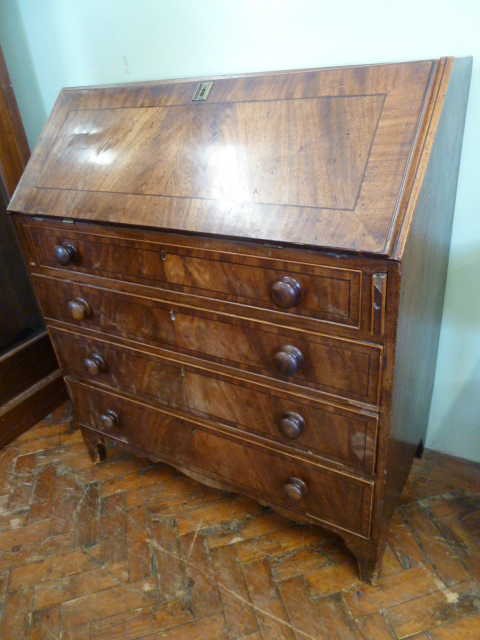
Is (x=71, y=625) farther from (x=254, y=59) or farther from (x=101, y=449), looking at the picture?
(x=254, y=59)

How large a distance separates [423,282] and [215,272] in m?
0.50

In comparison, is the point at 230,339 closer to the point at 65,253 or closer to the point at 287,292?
the point at 287,292

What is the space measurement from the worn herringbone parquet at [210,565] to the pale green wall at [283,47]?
372mm

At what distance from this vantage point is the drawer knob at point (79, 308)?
55.4 inches

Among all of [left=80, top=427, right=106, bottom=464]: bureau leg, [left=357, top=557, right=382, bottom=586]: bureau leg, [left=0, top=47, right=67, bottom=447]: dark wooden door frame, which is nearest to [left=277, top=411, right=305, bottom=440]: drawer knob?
[left=357, top=557, right=382, bottom=586]: bureau leg

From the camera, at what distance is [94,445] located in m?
1.82

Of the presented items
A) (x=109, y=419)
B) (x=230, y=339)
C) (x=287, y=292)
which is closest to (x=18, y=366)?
(x=109, y=419)

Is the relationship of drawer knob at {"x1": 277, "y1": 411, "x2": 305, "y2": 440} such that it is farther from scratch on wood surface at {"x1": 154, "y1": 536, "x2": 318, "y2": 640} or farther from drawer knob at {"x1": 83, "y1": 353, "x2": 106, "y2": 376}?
drawer knob at {"x1": 83, "y1": 353, "x2": 106, "y2": 376}

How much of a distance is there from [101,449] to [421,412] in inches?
48.2

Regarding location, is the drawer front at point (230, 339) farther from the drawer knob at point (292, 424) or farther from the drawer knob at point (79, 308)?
the drawer knob at point (292, 424)

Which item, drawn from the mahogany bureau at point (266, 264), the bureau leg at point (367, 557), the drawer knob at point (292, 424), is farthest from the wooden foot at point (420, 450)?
the drawer knob at point (292, 424)

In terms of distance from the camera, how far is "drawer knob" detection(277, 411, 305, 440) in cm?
119

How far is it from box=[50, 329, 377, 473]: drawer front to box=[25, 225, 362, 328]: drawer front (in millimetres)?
254

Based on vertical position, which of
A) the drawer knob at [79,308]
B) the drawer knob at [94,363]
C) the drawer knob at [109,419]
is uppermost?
the drawer knob at [79,308]
